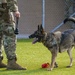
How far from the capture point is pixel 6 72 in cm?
877

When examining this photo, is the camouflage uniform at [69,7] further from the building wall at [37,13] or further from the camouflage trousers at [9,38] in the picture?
the camouflage trousers at [9,38]

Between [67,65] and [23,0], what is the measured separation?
500 inches

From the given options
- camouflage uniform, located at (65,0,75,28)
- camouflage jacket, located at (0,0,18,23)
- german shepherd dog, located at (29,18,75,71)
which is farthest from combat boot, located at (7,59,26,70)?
camouflage uniform, located at (65,0,75,28)

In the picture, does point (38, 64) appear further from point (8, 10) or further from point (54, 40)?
point (8, 10)

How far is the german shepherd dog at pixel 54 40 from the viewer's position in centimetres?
925

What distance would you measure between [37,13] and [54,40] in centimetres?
1295

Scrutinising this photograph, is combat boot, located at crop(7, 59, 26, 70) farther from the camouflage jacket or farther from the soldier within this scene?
the camouflage jacket

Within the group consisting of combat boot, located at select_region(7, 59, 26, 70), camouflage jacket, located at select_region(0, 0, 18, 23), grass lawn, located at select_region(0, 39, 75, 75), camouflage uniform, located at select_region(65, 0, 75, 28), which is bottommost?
grass lawn, located at select_region(0, 39, 75, 75)

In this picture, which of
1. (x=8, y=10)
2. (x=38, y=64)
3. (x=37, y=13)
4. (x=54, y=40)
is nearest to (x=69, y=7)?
(x=37, y=13)

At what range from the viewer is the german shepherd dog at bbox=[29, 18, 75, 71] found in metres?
9.25

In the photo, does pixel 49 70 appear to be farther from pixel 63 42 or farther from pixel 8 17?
pixel 8 17

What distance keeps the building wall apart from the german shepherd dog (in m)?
12.4

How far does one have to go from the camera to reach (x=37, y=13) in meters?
22.2

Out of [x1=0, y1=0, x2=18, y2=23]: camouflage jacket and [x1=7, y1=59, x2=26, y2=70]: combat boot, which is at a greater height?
[x1=0, y1=0, x2=18, y2=23]: camouflage jacket
